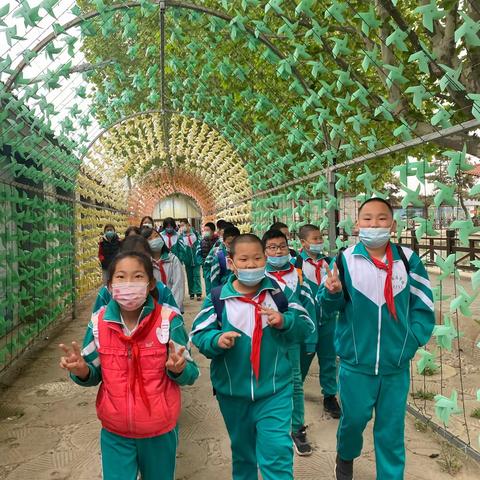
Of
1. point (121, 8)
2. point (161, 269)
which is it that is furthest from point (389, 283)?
point (121, 8)

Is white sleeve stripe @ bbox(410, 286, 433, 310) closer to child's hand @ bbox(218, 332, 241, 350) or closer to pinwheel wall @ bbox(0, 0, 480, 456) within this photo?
pinwheel wall @ bbox(0, 0, 480, 456)

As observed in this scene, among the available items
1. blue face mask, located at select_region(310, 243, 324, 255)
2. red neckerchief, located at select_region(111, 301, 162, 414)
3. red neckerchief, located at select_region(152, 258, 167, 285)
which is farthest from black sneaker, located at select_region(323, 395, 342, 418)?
red neckerchief, located at select_region(111, 301, 162, 414)

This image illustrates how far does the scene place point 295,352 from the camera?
359cm

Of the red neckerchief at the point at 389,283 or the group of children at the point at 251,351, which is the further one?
the red neckerchief at the point at 389,283

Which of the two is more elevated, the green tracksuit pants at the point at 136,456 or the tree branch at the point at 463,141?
the tree branch at the point at 463,141

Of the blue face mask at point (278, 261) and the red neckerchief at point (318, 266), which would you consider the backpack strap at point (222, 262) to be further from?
the blue face mask at point (278, 261)

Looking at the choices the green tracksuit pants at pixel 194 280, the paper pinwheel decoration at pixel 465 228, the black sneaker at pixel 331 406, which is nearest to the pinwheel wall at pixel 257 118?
the paper pinwheel decoration at pixel 465 228

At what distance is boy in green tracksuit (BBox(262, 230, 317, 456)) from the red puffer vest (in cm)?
128

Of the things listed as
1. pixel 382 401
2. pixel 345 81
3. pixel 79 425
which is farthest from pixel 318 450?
pixel 345 81

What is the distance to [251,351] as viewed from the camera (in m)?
2.59

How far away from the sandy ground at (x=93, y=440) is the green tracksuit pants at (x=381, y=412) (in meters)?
0.51

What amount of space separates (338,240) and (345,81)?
1.67 metres

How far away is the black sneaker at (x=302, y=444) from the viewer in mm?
3521

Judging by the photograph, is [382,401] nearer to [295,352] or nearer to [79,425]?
[295,352]
